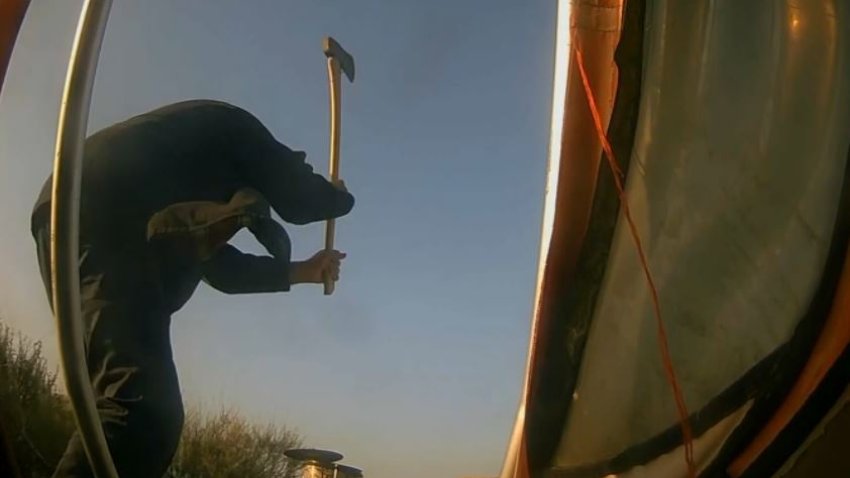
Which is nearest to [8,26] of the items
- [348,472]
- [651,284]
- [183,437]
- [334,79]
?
[334,79]

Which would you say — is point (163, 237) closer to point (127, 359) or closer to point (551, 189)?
point (127, 359)

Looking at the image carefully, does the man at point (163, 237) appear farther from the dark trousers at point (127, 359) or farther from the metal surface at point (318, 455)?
the metal surface at point (318, 455)

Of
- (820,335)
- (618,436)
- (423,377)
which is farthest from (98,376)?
(820,335)

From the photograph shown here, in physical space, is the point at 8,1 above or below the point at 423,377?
above

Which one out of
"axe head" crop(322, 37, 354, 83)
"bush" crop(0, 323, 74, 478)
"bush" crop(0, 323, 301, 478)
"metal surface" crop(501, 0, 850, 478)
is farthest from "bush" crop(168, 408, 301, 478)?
"axe head" crop(322, 37, 354, 83)

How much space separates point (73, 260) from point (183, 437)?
0.66 feet

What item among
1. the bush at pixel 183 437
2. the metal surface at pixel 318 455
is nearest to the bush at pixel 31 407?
the bush at pixel 183 437

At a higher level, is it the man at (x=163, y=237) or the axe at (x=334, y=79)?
the axe at (x=334, y=79)

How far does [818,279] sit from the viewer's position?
4.85 feet

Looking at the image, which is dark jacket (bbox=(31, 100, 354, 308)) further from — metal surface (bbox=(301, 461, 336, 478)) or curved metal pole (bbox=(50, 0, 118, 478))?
metal surface (bbox=(301, 461, 336, 478))

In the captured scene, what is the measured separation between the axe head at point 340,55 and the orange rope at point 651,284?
222mm

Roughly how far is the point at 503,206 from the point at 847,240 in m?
0.36

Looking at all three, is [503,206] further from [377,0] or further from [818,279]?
[818,279]

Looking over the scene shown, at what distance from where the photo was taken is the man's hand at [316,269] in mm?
1399
